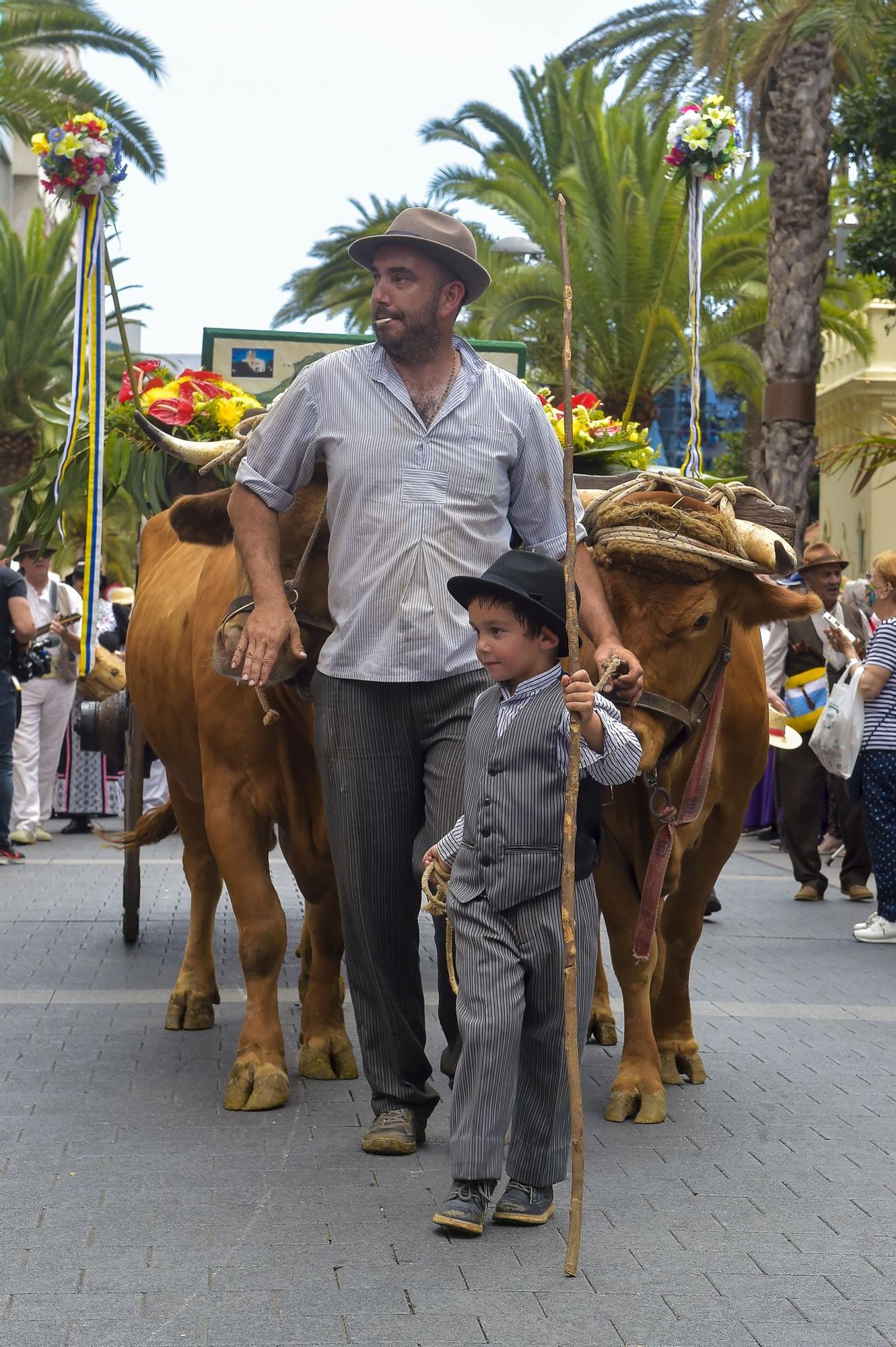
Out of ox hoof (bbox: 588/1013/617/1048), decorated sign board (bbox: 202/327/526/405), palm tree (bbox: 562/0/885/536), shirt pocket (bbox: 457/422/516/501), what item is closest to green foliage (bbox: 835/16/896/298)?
palm tree (bbox: 562/0/885/536)

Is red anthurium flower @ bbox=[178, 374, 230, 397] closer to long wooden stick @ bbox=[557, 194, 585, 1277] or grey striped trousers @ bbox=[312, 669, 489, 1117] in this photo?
grey striped trousers @ bbox=[312, 669, 489, 1117]

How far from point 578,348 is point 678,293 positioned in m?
1.71

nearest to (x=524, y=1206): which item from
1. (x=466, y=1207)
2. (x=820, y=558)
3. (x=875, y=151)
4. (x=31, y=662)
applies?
(x=466, y=1207)

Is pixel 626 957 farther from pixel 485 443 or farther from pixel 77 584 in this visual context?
pixel 77 584

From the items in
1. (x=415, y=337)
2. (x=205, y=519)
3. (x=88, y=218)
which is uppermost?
(x=88, y=218)

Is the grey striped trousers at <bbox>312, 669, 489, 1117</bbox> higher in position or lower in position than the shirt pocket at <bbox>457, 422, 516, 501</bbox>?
lower

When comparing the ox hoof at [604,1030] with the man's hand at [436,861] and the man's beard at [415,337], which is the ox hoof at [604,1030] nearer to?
the man's hand at [436,861]

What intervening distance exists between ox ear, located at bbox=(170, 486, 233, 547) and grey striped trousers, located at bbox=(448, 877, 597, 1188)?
1991mm

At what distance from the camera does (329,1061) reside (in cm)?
640

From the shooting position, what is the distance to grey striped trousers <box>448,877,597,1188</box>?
15.1ft

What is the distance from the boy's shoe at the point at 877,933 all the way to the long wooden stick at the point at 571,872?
19.1ft

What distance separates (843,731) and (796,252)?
33.7 ft

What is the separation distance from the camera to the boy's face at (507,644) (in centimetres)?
477

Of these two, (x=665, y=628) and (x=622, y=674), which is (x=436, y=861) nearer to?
(x=622, y=674)
